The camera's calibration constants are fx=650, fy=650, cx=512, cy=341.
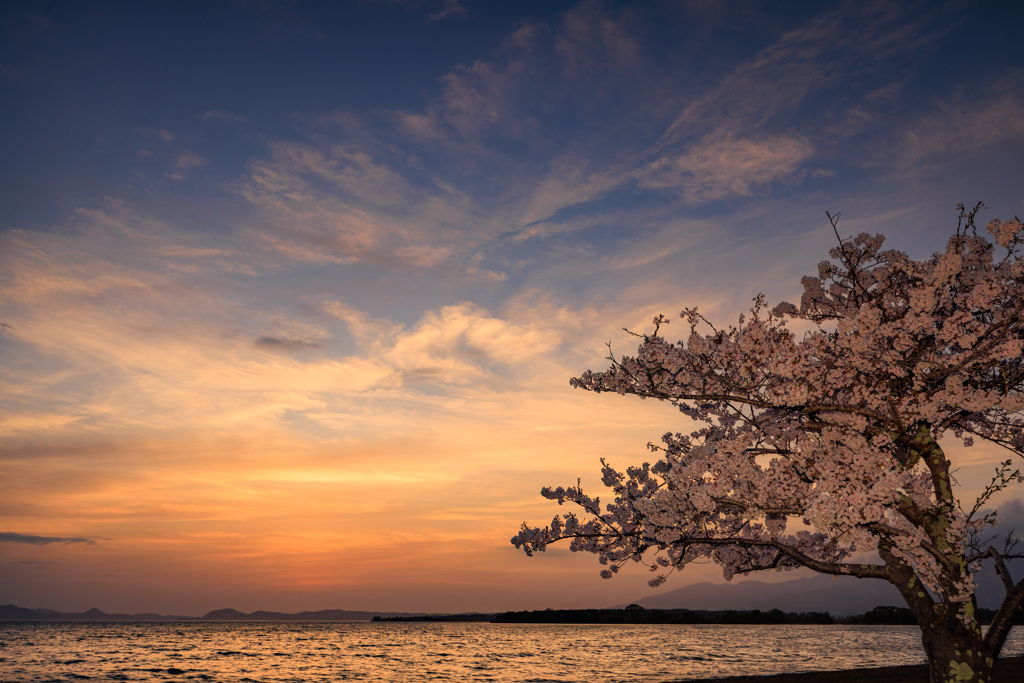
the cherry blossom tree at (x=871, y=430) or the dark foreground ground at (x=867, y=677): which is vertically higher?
the cherry blossom tree at (x=871, y=430)

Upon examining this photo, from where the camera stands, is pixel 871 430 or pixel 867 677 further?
pixel 867 677

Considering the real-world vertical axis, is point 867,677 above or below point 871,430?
below

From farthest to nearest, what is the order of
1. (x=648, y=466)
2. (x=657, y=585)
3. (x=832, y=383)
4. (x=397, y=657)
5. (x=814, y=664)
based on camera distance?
(x=397, y=657) → (x=814, y=664) → (x=657, y=585) → (x=648, y=466) → (x=832, y=383)

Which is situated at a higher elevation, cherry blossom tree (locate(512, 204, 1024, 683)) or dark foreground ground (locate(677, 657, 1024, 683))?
cherry blossom tree (locate(512, 204, 1024, 683))

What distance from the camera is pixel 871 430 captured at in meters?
13.3

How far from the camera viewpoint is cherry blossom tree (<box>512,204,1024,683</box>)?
40.4 feet

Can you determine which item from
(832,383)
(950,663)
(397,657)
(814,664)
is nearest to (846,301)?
(832,383)

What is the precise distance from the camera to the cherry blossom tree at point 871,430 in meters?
12.3

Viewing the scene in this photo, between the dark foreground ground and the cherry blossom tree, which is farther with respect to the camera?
the dark foreground ground

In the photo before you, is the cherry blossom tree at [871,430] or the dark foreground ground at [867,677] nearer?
the cherry blossom tree at [871,430]

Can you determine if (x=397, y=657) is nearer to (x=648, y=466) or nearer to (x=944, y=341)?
(x=648, y=466)

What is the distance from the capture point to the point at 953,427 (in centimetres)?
1584

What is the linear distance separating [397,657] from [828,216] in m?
78.1

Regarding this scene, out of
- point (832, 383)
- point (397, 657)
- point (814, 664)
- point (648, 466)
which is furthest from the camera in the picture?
point (397, 657)
